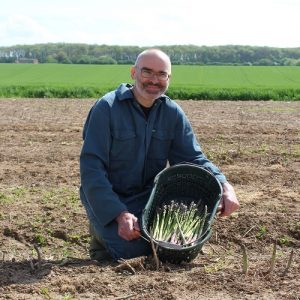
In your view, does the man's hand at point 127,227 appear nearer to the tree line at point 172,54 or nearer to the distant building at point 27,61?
the tree line at point 172,54

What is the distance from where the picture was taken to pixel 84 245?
5469 mm

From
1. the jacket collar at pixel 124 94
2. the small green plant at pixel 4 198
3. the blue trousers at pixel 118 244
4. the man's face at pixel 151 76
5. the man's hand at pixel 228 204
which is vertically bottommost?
the small green plant at pixel 4 198

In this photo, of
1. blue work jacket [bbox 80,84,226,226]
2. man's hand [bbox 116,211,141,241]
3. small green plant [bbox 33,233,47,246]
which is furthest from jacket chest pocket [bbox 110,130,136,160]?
small green plant [bbox 33,233,47,246]

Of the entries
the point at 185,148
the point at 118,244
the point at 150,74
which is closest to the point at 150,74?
the point at 150,74

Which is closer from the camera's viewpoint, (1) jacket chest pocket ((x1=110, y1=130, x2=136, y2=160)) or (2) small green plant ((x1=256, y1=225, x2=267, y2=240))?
(1) jacket chest pocket ((x1=110, y1=130, x2=136, y2=160))

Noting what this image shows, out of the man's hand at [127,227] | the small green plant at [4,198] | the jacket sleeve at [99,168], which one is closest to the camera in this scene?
the man's hand at [127,227]

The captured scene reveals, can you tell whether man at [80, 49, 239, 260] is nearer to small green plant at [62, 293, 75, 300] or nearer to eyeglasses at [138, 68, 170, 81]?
eyeglasses at [138, 68, 170, 81]

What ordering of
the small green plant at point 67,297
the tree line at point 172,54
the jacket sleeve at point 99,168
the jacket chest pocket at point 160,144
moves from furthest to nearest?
the tree line at point 172,54
the jacket chest pocket at point 160,144
the jacket sleeve at point 99,168
the small green plant at point 67,297

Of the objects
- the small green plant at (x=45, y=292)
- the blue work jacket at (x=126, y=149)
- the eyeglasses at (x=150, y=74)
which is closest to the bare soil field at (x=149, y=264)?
the small green plant at (x=45, y=292)

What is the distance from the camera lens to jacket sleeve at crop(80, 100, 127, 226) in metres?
4.29

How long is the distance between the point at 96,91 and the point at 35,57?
51.9 meters

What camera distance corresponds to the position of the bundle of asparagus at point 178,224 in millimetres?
4348

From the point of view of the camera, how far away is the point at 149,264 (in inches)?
158

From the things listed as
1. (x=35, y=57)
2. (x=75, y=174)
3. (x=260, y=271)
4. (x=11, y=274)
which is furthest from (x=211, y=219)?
(x=35, y=57)
